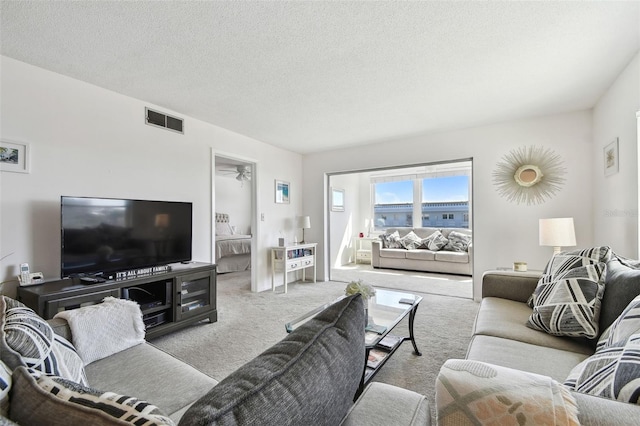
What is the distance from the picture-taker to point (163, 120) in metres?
3.11

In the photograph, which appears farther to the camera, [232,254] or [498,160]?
[232,254]

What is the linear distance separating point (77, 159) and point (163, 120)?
36.5 inches

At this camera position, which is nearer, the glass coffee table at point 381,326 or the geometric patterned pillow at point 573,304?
the geometric patterned pillow at point 573,304

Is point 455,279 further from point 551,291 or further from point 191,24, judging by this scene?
point 191,24

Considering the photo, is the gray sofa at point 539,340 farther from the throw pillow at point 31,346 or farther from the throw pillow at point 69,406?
the throw pillow at point 31,346

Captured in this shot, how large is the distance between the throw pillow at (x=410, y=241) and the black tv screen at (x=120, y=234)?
474cm

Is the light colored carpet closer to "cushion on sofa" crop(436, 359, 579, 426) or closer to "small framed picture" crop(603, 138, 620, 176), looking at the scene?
"small framed picture" crop(603, 138, 620, 176)

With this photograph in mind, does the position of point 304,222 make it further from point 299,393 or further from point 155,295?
point 299,393

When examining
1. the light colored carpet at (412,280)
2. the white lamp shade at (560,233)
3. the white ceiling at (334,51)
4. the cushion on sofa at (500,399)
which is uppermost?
the white ceiling at (334,51)

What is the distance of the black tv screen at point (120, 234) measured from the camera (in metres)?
2.23

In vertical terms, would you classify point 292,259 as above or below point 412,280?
above

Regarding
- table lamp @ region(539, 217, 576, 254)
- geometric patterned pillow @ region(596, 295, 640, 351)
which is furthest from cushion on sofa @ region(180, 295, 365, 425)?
table lamp @ region(539, 217, 576, 254)

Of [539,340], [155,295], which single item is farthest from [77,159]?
[539,340]

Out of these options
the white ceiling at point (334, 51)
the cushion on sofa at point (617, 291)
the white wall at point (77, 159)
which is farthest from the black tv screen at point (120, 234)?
the cushion on sofa at point (617, 291)
